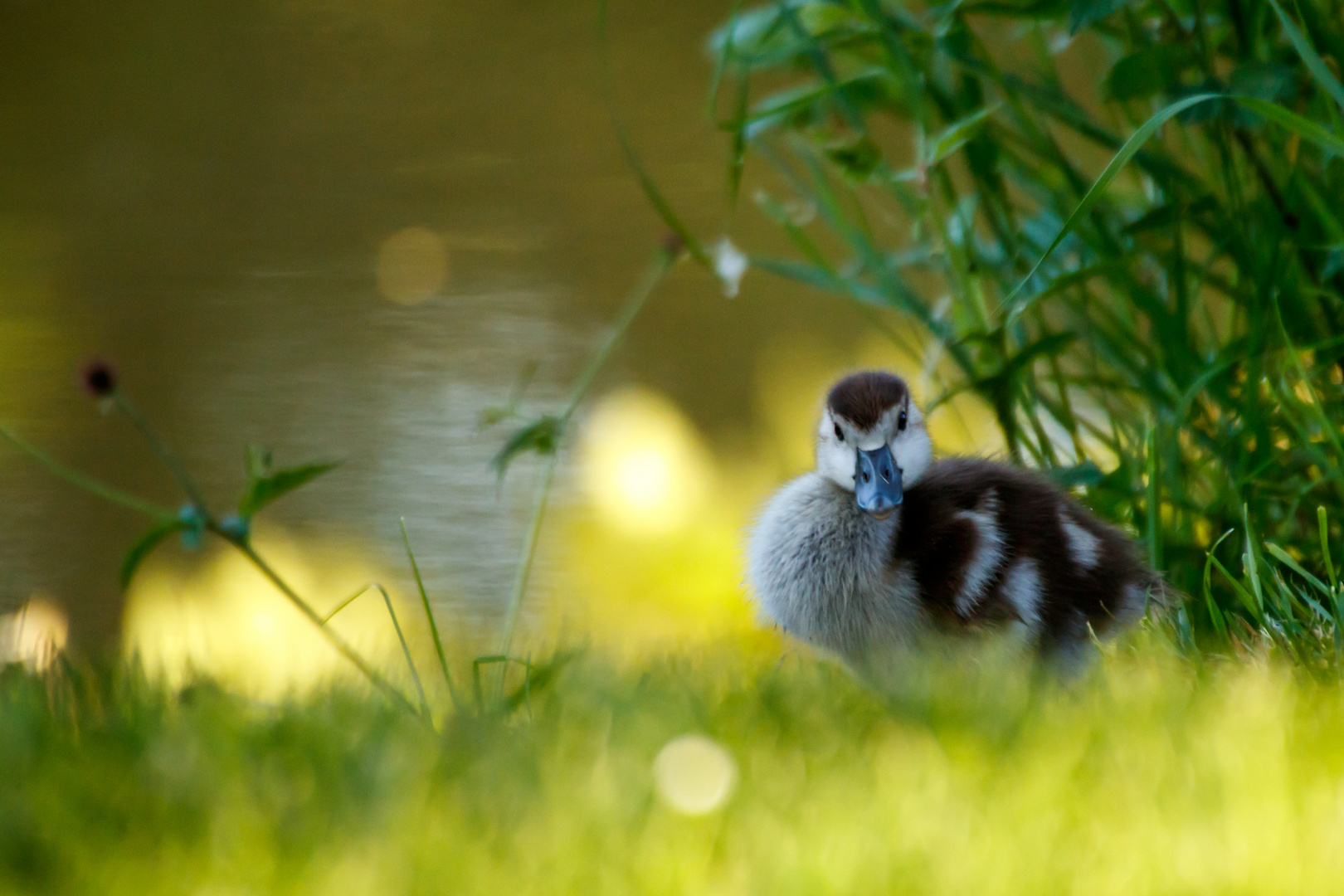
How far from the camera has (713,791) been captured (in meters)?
1.11

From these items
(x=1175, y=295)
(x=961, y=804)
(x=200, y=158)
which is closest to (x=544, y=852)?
(x=961, y=804)

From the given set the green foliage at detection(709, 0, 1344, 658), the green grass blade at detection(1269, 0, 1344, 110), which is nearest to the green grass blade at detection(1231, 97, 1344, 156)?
the green grass blade at detection(1269, 0, 1344, 110)

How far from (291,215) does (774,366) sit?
1.34 meters

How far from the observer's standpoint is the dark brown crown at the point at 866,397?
169 centimetres

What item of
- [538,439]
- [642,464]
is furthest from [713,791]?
[642,464]

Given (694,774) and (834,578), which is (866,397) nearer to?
(834,578)

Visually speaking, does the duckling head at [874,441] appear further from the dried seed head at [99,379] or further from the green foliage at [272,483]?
the dried seed head at [99,379]

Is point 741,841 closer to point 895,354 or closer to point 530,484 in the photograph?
point 530,484

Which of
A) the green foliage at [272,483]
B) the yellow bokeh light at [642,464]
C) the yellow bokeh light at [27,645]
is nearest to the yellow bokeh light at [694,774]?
the green foliage at [272,483]

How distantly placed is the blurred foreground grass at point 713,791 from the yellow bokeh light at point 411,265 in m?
2.19

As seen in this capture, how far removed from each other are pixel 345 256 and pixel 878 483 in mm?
2189

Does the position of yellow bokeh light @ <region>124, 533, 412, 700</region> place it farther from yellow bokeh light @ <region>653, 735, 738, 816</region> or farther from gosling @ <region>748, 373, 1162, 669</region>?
yellow bokeh light @ <region>653, 735, 738, 816</region>

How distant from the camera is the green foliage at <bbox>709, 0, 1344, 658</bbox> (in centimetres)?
170

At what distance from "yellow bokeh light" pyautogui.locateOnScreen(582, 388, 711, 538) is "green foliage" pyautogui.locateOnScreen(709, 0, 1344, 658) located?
1.01m
